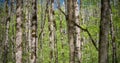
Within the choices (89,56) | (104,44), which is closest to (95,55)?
(89,56)

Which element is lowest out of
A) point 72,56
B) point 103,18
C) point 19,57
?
point 19,57

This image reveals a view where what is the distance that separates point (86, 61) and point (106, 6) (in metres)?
→ 24.9

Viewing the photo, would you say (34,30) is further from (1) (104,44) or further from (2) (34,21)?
(1) (104,44)

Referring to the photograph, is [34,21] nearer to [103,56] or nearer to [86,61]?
[103,56]

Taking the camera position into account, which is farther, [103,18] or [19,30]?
[19,30]

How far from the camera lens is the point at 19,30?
9.88m

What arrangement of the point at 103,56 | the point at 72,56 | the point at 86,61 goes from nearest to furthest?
1. the point at 103,56
2. the point at 72,56
3. the point at 86,61

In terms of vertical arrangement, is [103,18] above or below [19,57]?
above

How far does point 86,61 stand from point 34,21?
19213 millimetres

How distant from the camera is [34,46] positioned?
31.2 ft

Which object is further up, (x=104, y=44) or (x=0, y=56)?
(x=104, y=44)

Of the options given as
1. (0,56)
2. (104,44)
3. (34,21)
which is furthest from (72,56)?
(0,56)

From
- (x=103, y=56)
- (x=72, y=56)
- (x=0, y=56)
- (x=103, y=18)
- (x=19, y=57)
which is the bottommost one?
(x=0, y=56)

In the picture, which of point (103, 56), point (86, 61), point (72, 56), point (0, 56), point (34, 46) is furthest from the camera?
point (0, 56)
